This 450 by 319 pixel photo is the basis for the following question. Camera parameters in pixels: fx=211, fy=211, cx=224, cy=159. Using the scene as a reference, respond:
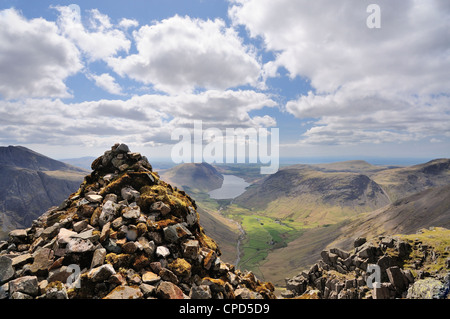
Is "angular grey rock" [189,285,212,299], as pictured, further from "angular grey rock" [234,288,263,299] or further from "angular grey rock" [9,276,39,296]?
"angular grey rock" [9,276,39,296]

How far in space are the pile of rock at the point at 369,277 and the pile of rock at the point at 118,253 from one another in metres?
28.0

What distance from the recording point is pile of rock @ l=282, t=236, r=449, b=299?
117 ft

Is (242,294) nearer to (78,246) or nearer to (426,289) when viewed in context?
(78,246)

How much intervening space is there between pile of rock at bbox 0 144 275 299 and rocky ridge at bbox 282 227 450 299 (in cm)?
2642

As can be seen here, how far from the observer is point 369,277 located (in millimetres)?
40562

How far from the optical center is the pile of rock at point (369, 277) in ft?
117

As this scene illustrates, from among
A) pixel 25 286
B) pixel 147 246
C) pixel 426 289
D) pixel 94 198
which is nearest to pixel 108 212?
pixel 94 198

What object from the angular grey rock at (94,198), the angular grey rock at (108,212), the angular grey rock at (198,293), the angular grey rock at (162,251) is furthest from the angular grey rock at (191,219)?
the angular grey rock at (94,198)

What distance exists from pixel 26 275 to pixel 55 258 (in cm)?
156

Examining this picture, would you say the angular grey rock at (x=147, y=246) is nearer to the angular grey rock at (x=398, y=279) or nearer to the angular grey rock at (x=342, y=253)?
the angular grey rock at (x=398, y=279)

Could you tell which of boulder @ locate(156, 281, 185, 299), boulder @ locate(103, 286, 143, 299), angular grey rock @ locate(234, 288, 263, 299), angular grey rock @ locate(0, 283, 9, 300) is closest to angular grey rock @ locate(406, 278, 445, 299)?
angular grey rock @ locate(234, 288, 263, 299)

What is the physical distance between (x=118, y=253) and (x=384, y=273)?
49350 millimetres

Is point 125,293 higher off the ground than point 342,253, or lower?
higher

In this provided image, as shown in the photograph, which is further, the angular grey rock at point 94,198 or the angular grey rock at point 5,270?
the angular grey rock at point 94,198
